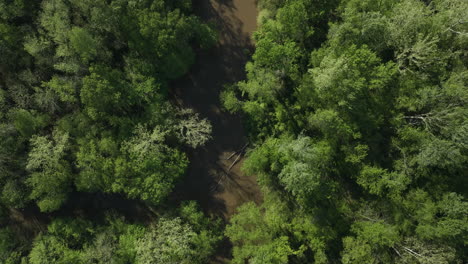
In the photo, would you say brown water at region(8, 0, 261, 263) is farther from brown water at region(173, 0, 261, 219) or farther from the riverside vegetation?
the riverside vegetation

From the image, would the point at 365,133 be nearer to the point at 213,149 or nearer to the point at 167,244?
the point at 213,149

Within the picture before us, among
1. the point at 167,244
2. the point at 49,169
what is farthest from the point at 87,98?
the point at 167,244

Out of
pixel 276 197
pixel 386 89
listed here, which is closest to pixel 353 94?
pixel 386 89

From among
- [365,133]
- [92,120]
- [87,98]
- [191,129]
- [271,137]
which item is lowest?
[365,133]

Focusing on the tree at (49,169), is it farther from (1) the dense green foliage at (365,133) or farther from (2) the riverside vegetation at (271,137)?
(1) the dense green foliage at (365,133)

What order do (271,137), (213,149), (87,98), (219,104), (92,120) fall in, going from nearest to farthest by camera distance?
(87,98) < (92,120) < (271,137) < (213,149) < (219,104)

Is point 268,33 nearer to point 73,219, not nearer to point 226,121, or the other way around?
point 226,121

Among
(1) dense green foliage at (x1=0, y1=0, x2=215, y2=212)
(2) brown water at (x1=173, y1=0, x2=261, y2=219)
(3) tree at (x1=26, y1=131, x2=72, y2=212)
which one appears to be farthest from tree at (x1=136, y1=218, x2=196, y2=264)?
(3) tree at (x1=26, y1=131, x2=72, y2=212)
